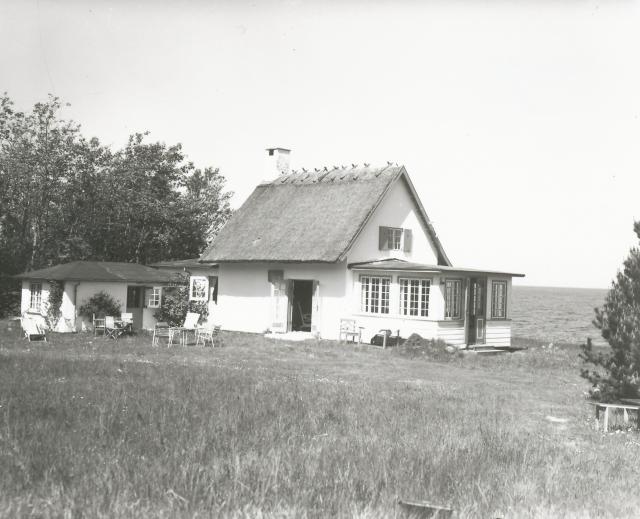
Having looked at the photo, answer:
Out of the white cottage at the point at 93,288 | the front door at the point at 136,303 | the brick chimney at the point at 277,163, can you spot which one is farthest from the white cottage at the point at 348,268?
the front door at the point at 136,303

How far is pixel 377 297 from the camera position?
2653 cm

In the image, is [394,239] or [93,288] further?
[394,239]

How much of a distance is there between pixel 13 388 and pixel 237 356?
9207mm

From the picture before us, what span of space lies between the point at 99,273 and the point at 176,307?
3777mm

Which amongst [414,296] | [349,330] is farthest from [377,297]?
[414,296]

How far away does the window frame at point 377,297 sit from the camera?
26.1 meters

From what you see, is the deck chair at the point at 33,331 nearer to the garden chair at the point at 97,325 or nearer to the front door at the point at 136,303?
the garden chair at the point at 97,325

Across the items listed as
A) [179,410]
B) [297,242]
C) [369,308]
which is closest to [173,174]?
[297,242]

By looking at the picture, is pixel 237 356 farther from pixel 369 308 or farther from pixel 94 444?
pixel 94 444

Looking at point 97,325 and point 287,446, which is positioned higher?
point 97,325

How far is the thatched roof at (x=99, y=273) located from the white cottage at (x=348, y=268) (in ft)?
7.60

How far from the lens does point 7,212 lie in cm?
3647

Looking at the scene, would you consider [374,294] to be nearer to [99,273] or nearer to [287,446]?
[99,273]

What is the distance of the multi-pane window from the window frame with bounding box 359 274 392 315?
12.0 m
